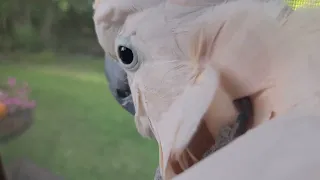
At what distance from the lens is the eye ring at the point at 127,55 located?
2.02 feet

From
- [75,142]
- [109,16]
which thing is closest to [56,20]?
[75,142]

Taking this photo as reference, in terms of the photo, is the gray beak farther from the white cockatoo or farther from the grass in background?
the grass in background

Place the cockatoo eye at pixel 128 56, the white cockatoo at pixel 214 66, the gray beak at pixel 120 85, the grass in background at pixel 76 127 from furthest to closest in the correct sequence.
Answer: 1. the grass in background at pixel 76 127
2. the gray beak at pixel 120 85
3. the cockatoo eye at pixel 128 56
4. the white cockatoo at pixel 214 66

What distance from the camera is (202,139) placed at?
53 cm

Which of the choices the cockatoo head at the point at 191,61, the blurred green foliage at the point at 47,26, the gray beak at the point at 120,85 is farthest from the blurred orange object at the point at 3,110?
the cockatoo head at the point at 191,61

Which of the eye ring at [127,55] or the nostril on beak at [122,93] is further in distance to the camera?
the nostril on beak at [122,93]

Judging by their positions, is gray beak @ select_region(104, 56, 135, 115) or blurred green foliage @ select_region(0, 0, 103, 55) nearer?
gray beak @ select_region(104, 56, 135, 115)

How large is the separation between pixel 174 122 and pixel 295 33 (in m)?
0.16

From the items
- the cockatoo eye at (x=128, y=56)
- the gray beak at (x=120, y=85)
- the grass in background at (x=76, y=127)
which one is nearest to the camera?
the cockatoo eye at (x=128, y=56)

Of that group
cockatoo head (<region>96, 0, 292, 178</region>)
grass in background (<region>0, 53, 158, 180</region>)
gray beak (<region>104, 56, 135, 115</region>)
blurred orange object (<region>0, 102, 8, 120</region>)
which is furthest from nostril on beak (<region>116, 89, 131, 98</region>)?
blurred orange object (<region>0, 102, 8, 120</region>)

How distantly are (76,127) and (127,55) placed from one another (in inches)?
33.4

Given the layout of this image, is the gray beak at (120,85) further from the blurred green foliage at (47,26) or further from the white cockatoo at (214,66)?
the blurred green foliage at (47,26)

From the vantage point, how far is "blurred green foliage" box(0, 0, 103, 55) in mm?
1426

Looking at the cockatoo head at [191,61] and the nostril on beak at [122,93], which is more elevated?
the cockatoo head at [191,61]
